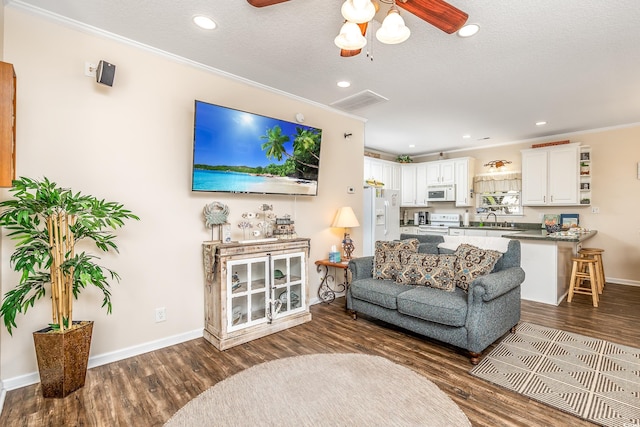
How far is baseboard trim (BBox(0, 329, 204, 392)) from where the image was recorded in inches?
82.7

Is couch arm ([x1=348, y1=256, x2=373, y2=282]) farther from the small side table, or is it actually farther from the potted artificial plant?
the potted artificial plant

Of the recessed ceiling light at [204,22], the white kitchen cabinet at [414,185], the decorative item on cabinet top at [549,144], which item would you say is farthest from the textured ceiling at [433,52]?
the white kitchen cabinet at [414,185]

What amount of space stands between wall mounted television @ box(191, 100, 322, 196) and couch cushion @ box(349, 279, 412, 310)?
1.28 m

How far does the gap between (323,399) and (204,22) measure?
9.04ft

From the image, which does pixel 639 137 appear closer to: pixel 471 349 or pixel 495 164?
pixel 495 164

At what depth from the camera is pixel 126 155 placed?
101 inches

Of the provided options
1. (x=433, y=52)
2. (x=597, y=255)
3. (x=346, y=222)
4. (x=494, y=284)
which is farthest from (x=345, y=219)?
(x=597, y=255)

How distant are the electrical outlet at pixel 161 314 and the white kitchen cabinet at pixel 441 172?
5885mm

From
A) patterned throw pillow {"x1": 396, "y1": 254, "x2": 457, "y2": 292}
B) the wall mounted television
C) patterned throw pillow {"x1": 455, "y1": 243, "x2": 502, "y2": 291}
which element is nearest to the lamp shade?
the wall mounted television

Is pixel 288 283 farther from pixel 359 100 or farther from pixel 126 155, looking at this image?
pixel 359 100

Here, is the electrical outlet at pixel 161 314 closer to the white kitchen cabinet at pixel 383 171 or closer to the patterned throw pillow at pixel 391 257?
the patterned throw pillow at pixel 391 257

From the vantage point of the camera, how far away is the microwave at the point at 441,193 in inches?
257

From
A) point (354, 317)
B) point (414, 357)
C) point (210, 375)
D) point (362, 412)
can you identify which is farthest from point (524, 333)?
point (210, 375)

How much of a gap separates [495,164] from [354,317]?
15.4ft
